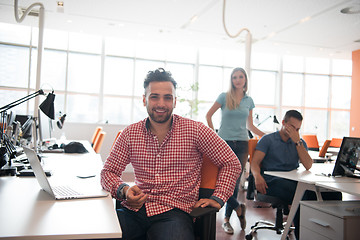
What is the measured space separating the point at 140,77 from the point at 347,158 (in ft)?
26.4

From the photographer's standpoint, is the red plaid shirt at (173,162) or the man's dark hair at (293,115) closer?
the red plaid shirt at (173,162)

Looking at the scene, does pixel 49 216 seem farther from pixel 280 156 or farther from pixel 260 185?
pixel 280 156

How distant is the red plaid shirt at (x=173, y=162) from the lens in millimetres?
1671

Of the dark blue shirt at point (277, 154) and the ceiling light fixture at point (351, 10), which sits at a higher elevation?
the ceiling light fixture at point (351, 10)

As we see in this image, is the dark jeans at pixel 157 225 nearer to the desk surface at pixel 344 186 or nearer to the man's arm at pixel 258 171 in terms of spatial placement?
the desk surface at pixel 344 186

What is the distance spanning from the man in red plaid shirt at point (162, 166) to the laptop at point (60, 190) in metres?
0.10

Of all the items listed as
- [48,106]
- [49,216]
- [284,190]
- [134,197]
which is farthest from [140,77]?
[49,216]

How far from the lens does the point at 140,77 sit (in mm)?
9883

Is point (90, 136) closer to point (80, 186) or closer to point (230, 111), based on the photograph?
point (230, 111)

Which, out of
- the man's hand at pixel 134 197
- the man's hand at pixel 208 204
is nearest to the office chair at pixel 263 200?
the man's hand at pixel 208 204

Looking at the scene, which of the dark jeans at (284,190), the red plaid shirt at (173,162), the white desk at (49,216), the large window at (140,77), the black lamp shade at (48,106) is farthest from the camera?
the large window at (140,77)

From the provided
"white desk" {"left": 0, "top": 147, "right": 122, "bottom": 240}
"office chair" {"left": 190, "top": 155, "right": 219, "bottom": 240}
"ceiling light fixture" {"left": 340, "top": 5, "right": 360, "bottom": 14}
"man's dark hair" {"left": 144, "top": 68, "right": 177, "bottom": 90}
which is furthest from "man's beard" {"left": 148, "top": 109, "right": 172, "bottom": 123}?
"ceiling light fixture" {"left": 340, "top": 5, "right": 360, "bottom": 14}

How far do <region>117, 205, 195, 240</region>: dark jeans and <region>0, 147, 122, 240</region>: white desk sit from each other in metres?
0.23

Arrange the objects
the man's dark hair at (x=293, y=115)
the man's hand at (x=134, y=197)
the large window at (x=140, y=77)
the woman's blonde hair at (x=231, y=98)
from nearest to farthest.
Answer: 1. the man's hand at (x=134, y=197)
2. the man's dark hair at (x=293, y=115)
3. the woman's blonde hair at (x=231, y=98)
4. the large window at (x=140, y=77)
